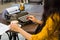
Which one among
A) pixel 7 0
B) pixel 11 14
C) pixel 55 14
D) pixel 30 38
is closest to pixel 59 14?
pixel 55 14

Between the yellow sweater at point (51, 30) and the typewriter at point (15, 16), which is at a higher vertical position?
the yellow sweater at point (51, 30)

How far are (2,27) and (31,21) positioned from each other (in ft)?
1.34

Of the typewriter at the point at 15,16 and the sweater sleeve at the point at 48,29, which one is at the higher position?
the sweater sleeve at the point at 48,29

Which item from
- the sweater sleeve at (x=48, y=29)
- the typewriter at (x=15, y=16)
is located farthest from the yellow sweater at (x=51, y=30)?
the typewriter at (x=15, y=16)

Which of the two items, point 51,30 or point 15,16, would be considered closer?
point 51,30

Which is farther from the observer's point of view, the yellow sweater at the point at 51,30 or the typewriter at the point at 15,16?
the typewriter at the point at 15,16

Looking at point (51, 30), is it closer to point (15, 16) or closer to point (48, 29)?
point (48, 29)

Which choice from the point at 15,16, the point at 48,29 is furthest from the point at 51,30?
the point at 15,16

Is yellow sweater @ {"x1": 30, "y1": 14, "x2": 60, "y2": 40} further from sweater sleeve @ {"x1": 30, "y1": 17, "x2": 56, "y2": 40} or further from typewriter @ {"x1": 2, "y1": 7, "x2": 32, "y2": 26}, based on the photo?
typewriter @ {"x1": 2, "y1": 7, "x2": 32, "y2": 26}

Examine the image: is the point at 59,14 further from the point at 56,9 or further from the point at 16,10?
the point at 16,10

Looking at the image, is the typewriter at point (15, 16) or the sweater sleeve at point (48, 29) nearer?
the sweater sleeve at point (48, 29)

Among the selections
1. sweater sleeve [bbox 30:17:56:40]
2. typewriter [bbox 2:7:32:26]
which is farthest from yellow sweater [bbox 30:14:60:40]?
typewriter [bbox 2:7:32:26]

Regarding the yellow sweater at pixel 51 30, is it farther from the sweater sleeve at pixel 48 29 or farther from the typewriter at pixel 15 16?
the typewriter at pixel 15 16

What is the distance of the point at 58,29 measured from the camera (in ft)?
4.45
